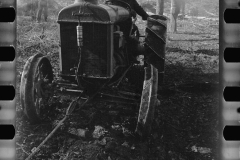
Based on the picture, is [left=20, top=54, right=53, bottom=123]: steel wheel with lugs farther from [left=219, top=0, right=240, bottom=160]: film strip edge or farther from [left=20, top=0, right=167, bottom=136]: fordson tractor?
[left=219, top=0, right=240, bottom=160]: film strip edge

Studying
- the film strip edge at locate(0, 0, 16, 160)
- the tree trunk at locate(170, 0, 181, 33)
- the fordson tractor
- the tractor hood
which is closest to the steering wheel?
the fordson tractor

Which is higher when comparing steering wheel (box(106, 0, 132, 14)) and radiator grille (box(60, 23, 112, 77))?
steering wheel (box(106, 0, 132, 14))

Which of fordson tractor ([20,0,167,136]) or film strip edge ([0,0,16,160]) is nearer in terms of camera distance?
film strip edge ([0,0,16,160])

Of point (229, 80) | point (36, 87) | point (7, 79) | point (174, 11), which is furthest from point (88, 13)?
point (174, 11)

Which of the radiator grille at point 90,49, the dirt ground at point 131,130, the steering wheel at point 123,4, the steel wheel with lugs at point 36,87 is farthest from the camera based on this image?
the steering wheel at point 123,4

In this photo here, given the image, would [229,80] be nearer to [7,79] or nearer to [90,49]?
[7,79]

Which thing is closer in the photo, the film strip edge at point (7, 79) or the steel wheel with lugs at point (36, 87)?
the film strip edge at point (7, 79)

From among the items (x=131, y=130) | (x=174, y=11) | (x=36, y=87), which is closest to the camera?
(x=36, y=87)

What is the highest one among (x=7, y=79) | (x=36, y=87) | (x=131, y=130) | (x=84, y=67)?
(x=7, y=79)

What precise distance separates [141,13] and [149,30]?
2.95 ft

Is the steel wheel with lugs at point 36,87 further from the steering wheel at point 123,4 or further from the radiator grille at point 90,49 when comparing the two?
the steering wheel at point 123,4

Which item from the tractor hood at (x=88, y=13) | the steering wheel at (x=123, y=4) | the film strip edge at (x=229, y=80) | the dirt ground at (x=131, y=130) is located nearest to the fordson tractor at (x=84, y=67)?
the tractor hood at (x=88, y=13)

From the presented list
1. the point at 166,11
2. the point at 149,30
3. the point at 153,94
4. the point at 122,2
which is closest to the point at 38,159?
the point at 153,94

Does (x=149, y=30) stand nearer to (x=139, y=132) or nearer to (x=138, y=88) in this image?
(x=138, y=88)
